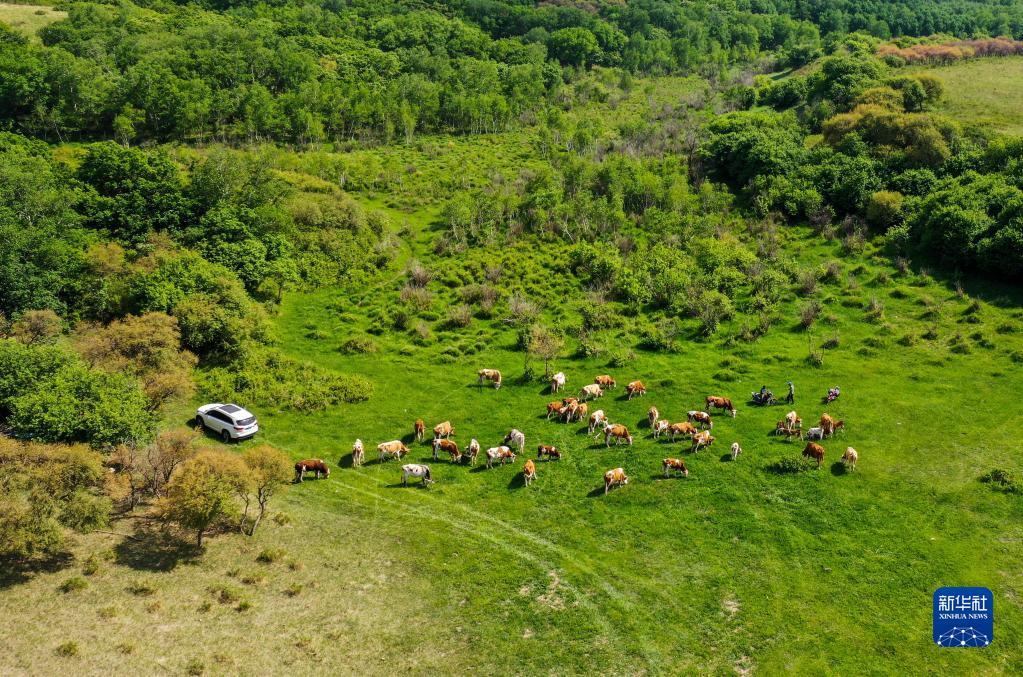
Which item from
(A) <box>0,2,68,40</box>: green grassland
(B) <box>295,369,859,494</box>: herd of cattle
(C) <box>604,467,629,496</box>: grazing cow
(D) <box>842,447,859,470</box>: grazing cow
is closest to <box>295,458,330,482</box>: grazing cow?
(B) <box>295,369,859,494</box>: herd of cattle

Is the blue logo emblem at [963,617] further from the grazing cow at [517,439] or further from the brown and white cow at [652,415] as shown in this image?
the grazing cow at [517,439]

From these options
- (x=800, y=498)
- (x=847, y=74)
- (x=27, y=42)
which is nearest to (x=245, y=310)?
(x=800, y=498)

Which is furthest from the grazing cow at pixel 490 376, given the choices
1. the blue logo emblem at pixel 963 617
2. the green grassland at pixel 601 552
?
the blue logo emblem at pixel 963 617

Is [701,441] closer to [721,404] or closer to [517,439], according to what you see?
[721,404]

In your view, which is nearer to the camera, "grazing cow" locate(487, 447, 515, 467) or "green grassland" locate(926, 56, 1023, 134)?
"grazing cow" locate(487, 447, 515, 467)

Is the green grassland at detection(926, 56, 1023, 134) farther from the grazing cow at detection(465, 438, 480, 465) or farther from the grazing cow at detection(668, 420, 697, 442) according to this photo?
the grazing cow at detection(465, 438, 480, 465)

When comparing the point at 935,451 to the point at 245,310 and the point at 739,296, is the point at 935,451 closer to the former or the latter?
the point at 739,296
